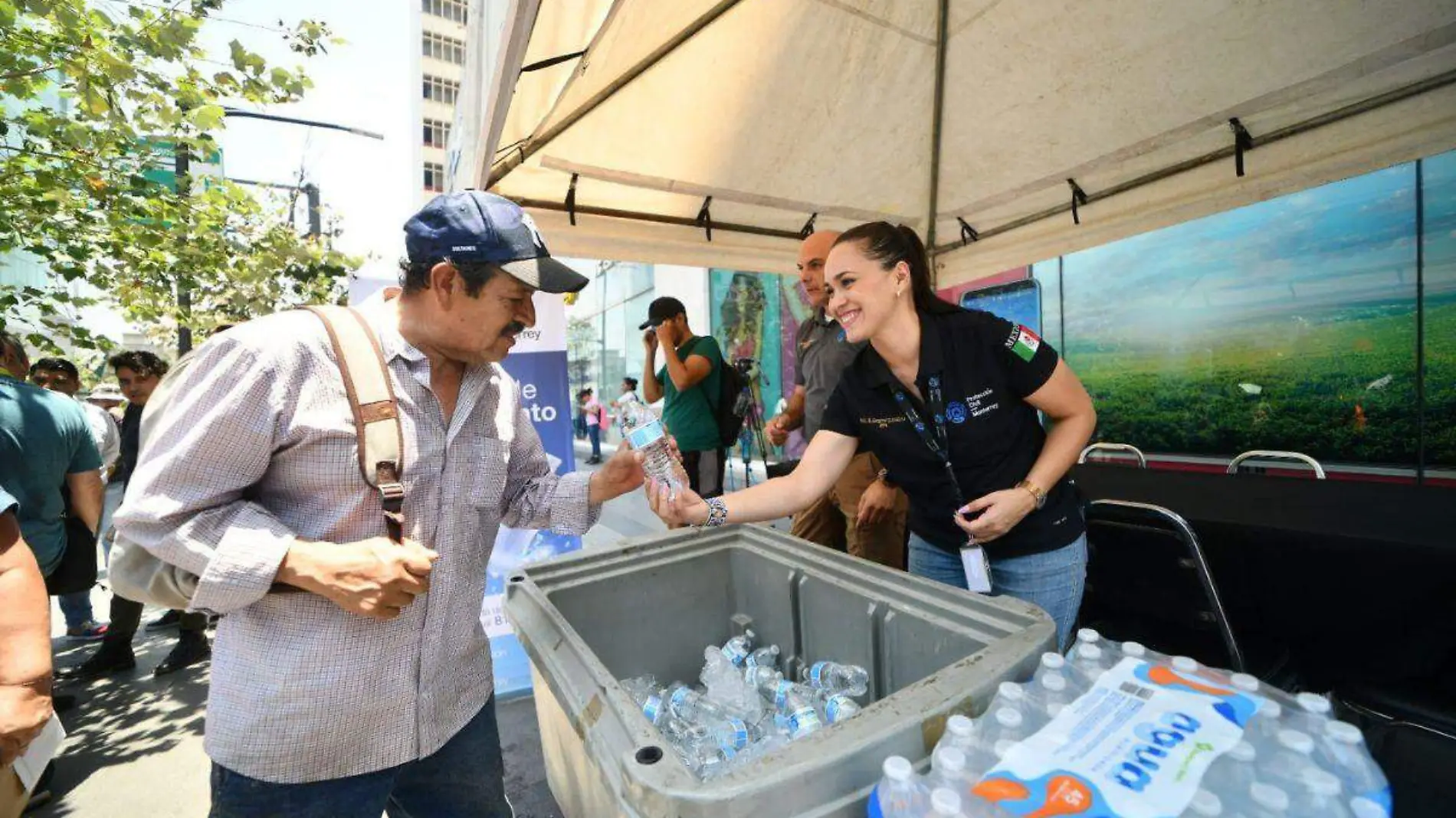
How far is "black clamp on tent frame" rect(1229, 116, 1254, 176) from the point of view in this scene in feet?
8.27

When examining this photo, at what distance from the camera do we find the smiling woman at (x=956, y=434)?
1660 mm

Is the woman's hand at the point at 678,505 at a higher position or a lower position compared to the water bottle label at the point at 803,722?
higher

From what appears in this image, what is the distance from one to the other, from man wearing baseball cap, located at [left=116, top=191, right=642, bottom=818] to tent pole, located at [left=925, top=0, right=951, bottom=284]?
2473 mm

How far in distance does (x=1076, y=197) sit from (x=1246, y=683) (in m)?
2.96

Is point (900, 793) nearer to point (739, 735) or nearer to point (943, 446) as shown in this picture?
point (739, 735)

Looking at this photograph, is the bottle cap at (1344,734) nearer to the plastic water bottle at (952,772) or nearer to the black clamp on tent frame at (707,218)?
the plastic water bottle at (952,772)

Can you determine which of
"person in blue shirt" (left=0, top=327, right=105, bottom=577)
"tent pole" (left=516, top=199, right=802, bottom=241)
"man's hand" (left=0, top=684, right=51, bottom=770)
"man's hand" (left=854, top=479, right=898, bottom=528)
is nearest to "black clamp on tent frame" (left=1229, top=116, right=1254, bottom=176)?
"man's hand" (left=854, top=479, right=898, bottom=528)

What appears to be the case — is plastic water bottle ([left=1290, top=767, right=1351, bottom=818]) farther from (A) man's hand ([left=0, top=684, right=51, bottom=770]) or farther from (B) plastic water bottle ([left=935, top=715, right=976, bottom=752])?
(A) man's hand ([left=0, top=684, right=51, bottom=770])

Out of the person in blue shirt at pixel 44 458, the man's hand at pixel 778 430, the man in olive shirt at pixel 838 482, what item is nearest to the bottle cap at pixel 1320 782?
the man in olive shirt at pixel 838 482

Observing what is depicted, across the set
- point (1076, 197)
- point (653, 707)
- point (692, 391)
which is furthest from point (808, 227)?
point (653, 707)

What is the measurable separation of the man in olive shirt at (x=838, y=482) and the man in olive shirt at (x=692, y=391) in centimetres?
87

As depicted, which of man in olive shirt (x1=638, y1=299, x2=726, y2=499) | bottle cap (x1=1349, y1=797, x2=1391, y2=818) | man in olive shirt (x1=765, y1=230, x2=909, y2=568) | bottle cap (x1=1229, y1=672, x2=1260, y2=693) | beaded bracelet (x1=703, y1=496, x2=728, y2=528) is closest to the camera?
bottle cap (x1=1349, y1=797, x2=1391, y2=818)

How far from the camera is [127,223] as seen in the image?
3117 millimetres

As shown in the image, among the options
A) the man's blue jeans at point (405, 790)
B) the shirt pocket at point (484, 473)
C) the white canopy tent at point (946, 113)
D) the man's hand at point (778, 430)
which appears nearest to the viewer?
the man's blue jeans at point (405, 790)
